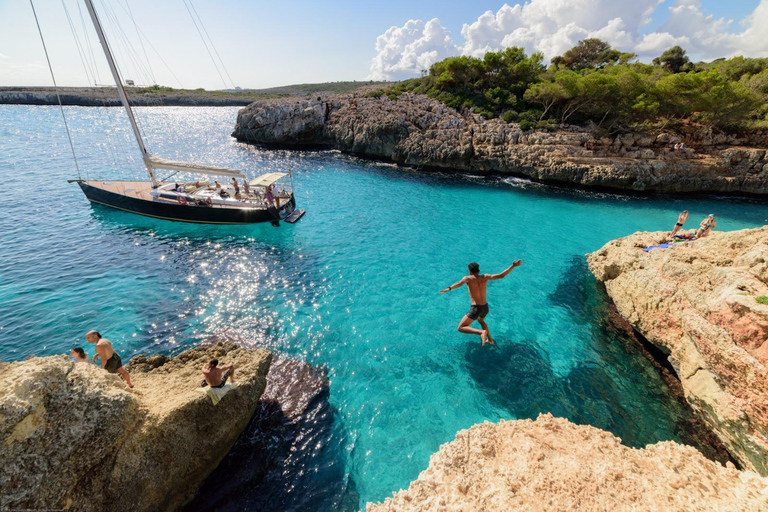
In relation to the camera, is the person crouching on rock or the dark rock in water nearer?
the dark rock in water

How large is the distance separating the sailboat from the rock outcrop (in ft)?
54.0

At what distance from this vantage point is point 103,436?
185 inches

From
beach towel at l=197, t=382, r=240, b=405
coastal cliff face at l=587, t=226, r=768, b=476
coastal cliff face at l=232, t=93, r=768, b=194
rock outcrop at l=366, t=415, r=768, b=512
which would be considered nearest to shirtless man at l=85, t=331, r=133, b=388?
beach towel at l=197, t=382, r=240, b=405

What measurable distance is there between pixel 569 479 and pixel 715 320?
562cm

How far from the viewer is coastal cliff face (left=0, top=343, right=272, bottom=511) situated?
395 centimetres

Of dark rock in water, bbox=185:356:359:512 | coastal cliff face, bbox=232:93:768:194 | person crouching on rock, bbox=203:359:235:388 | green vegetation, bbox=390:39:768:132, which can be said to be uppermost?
green vegetation, bbox=390:39:768:132

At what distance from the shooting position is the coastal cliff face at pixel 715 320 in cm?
565

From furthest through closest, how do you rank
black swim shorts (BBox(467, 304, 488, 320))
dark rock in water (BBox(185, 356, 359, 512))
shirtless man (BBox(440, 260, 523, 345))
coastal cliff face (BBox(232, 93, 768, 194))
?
coastal cliff face (BBox(232, 93, 768, 194)) → black swim shorts (BBox(467, 304, 488, 320)) → shirtless man (BBox(440, 260, 523, 345)) → dark rock in water (BBox(185, 356, 359, 512))

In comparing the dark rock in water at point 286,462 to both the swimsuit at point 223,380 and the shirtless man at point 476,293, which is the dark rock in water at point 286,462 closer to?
the swimsuit at point 223,380

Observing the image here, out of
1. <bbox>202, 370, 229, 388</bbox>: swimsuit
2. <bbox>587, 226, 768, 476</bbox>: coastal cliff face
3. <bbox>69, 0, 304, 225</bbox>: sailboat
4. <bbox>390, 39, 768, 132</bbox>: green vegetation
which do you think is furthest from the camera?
<bbox>390, 39, 768, 132</bbox>: green vegetation

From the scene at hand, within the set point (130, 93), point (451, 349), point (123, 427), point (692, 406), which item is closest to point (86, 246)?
point (123, 427)

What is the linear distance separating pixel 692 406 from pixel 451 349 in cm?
624

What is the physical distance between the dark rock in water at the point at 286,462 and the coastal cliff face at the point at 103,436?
43 cm

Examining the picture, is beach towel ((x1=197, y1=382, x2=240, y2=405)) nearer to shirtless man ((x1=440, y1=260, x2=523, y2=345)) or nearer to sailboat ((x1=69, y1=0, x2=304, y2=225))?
shirtless man ((x1=440, y1=260, x2=523, y2=345))
